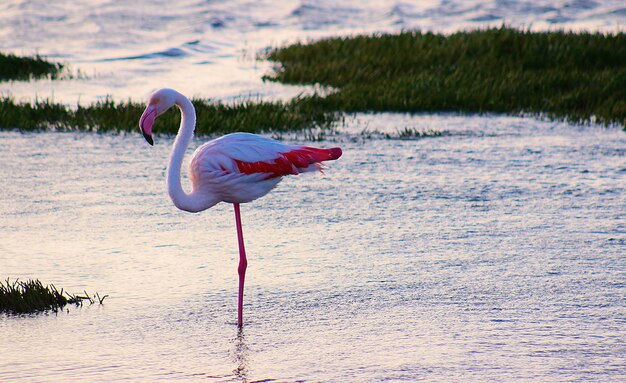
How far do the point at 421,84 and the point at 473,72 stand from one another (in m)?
1.37

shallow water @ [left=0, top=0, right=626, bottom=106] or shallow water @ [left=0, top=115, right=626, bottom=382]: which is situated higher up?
shallow water @ [left=0, top=0, right=626, bottom=106]

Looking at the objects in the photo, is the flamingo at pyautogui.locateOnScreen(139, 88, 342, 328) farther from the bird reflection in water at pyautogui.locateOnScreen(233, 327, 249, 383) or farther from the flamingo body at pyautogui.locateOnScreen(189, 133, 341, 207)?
the bird reflection in water at pyautogui.locateOnScreen(233, 327, 249, 383)

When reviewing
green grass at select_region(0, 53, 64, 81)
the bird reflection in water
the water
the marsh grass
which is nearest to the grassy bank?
the water

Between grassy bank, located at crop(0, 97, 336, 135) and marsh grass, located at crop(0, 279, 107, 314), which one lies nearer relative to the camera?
marsh grass, located at crop(0, 279, 107, 314)

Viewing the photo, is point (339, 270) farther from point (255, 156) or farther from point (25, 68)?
point (25, 68)

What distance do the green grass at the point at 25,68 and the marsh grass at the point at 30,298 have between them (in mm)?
12747

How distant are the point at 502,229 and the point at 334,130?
5382 mm

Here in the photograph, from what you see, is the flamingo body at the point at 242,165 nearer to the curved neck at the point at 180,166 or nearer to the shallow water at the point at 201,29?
the curved neck at the point at 180,166

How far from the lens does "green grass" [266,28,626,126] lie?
1483 centimetres

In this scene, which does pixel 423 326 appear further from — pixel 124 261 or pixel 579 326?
pixel 124 261

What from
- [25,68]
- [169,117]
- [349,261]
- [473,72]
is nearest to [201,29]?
[25,68]

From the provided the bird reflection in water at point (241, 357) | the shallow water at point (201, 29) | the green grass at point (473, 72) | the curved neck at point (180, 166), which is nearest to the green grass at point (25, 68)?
the shallow water at point (201, 29)

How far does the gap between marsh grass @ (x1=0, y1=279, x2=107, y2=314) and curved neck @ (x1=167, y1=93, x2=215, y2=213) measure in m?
0.76

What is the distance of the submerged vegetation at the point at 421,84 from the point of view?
13.3m
